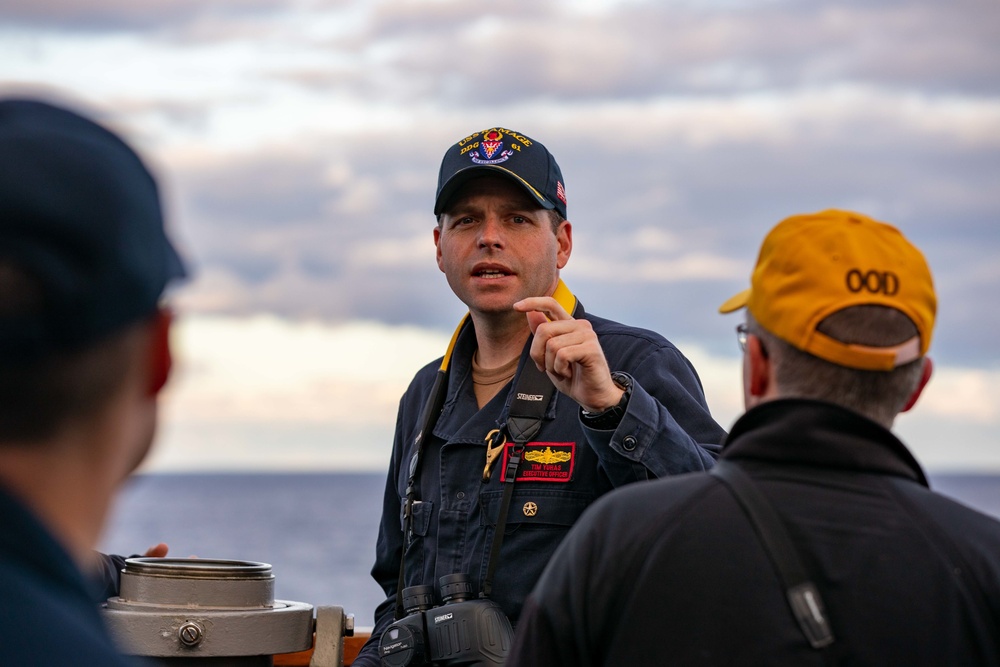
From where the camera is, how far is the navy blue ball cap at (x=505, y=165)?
147 inches

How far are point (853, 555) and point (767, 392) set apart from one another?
1.09 feet

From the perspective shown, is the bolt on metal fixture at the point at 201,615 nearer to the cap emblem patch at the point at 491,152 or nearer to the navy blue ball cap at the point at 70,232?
the cap emblem patch at the point at 491,152

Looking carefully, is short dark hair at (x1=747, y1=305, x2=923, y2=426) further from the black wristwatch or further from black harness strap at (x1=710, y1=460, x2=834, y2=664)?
the black wristwatch

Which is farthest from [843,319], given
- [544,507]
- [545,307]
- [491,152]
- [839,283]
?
[491,152]

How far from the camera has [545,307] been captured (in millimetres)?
3207

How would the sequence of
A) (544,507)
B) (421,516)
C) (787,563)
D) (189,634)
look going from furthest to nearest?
(421,516) → (544,507) → (189,634) → (787,563)

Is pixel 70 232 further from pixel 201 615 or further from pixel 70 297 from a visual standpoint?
pixel 201 615

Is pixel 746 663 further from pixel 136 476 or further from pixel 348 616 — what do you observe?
pixel 348 616

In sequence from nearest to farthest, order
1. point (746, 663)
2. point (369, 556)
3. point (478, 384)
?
point (746, 663) < point (478, 384) < point (369, 556)

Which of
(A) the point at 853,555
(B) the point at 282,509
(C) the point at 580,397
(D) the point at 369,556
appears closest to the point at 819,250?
(A) the point at 853,555

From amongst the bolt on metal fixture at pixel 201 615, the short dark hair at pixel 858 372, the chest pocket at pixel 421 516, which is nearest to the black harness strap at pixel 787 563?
the short dark hair at pixel 858 372

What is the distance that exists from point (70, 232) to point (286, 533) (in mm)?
67547

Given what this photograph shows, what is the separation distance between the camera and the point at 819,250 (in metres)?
2.10

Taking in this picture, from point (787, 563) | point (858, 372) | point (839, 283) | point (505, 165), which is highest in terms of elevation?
Result: point (505, 165)
